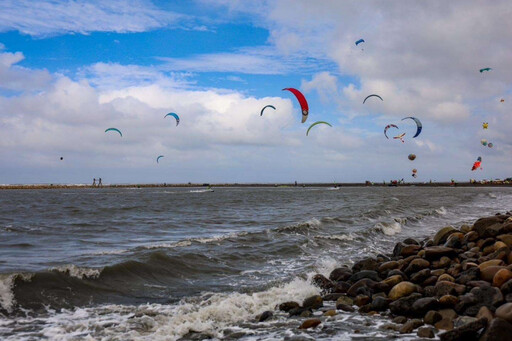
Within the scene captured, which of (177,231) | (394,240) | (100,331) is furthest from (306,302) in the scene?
(177,231)

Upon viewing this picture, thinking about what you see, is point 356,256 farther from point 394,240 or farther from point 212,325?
point 212,325

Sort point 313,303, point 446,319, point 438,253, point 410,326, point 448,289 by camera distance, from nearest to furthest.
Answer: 1. point 410,326
2. point 446,319
3. point 448,289
4. point 313,303
5. point 438,253

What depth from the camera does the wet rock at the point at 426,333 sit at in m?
7.16

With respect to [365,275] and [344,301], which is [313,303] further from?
[365,275]

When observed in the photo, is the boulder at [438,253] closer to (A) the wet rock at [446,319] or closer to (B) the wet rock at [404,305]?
(B) the wet rock at [404,305]

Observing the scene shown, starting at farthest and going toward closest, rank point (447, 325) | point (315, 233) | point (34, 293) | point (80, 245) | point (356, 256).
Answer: point (315, 233) → point (80, 245) → point (356, 256) → point (34, 293) → point (447, 325)

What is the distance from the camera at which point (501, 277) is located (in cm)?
861

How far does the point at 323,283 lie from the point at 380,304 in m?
2.33

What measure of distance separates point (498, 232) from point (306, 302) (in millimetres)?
7564

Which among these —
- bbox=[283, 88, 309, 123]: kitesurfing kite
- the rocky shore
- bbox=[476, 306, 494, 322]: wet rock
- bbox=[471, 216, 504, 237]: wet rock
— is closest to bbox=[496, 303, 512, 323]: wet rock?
the rocky shore

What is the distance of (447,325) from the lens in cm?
755

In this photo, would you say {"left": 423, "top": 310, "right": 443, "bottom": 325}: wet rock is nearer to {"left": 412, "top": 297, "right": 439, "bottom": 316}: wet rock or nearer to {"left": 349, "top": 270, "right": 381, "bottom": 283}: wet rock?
{"left": 412, "top": 297, "right": 439, "bottom": 316}: wet rock

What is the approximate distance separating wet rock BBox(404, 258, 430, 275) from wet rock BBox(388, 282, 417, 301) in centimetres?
Answer: 176

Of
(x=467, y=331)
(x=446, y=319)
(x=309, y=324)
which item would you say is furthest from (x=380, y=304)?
(x=467, y=331)
